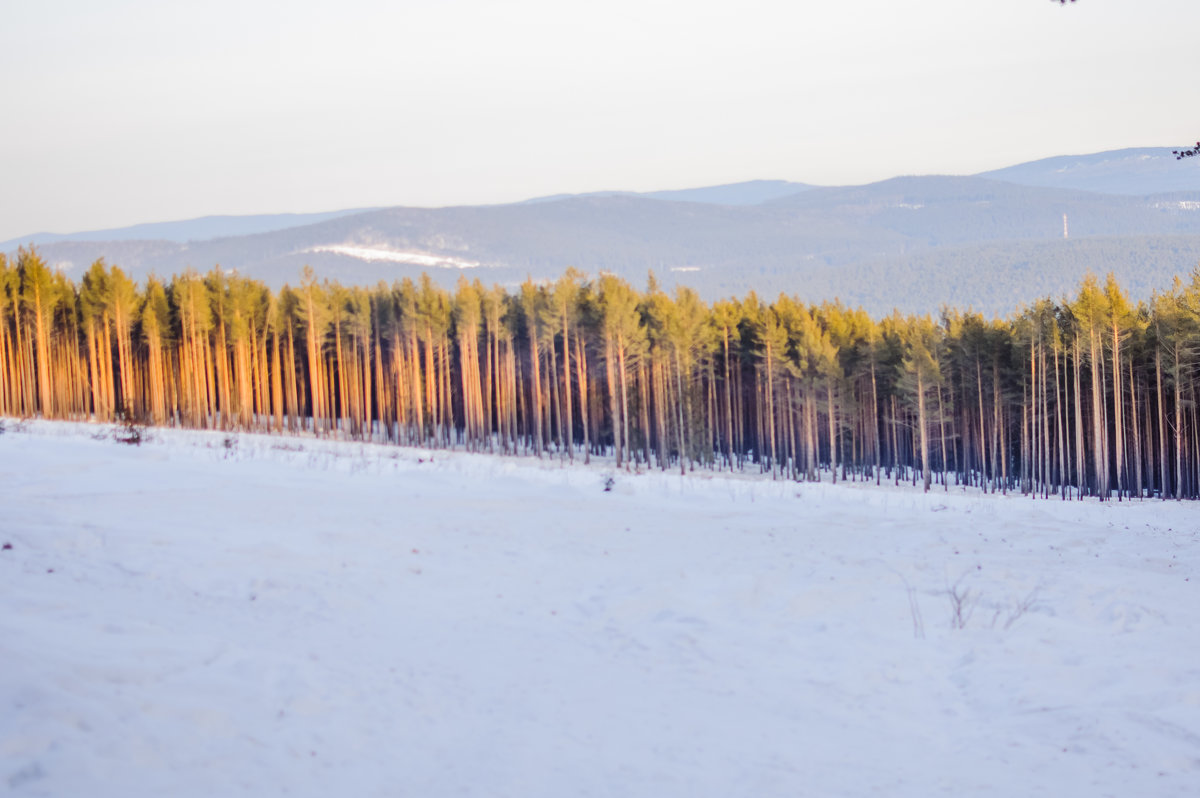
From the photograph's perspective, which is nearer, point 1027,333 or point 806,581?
point 806,581

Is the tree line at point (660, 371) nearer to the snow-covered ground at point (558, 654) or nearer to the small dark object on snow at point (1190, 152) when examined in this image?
the small dark object on snow at point (1190, 152)

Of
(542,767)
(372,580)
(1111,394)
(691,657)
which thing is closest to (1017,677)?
(691,657)

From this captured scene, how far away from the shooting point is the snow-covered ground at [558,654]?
21.6 feet

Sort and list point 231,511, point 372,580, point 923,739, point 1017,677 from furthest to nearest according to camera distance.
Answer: point 231,511, point 372,580, point 1017,677, point 923,739

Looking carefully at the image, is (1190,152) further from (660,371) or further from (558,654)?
(660,371)

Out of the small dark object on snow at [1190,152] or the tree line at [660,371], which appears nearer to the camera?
the small dark object on snow at [1190,152]

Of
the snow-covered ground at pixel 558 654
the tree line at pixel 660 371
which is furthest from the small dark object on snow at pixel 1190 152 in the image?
the tree line at pixel 660 371

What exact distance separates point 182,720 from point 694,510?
13.9 metres

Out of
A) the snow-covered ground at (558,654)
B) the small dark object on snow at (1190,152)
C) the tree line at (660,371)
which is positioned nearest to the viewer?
the snow-covered ground at (558,654)

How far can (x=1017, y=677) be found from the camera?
9.16 m

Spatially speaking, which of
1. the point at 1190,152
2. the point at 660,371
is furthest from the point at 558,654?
the point at 660,371

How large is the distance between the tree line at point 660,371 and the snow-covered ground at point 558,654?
36080 mm

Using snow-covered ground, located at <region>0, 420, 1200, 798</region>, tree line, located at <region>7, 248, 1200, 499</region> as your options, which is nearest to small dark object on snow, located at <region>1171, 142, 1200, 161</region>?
snow-covered ground, located at <region>0, 420, 1200, 798</region>

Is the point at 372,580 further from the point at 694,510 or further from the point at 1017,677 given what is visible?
the point at 694,510
